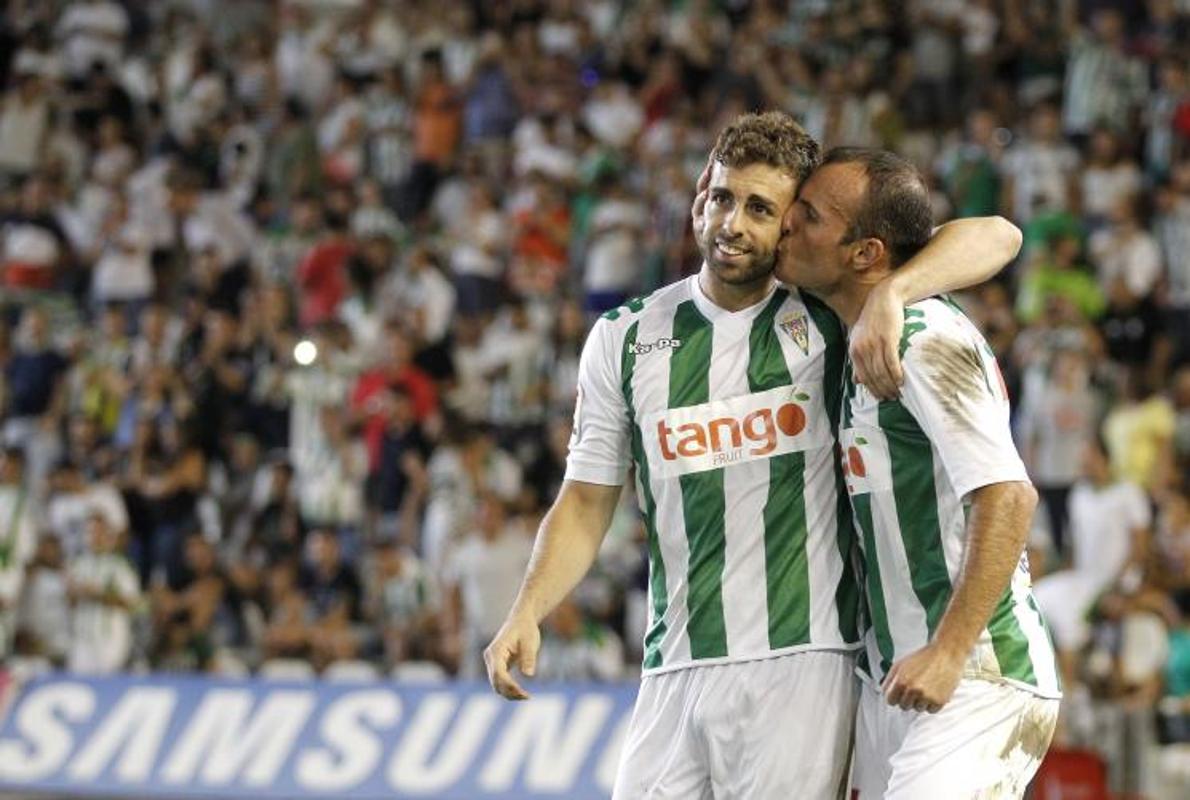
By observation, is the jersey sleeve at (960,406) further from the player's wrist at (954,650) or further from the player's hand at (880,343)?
the player's wrist at (954,650)

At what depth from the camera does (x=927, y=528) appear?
495cm

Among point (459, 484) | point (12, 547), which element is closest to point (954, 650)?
point (459, 484)

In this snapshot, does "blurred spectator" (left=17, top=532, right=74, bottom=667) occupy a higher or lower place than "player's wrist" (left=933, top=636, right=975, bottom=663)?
lower

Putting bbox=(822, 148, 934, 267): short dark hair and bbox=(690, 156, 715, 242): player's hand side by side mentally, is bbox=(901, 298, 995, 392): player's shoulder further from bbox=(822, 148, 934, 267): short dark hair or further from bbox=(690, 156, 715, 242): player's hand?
bbox=(690, 156, 715, 242): player's hand

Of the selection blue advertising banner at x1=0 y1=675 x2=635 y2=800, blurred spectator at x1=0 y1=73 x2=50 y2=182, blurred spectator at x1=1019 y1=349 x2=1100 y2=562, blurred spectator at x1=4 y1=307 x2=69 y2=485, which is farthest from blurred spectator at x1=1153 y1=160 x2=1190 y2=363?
blurred spectator at x1=0 y1=73 x2=50 y2=182

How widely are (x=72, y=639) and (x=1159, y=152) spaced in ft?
25.7

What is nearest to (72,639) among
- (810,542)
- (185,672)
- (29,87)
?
(185,672)

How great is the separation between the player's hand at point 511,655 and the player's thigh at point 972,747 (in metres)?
0.98

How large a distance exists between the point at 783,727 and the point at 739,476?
0.63m

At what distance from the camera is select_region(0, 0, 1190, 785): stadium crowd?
12.8m

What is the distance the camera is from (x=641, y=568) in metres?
12.7

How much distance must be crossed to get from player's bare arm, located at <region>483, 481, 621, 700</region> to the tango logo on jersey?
0.26 m

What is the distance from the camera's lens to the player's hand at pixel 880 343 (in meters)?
4.86

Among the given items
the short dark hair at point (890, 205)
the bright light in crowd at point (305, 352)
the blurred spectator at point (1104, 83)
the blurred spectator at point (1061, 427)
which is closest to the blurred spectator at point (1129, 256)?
the blurred spectator at point (1061, 427)
